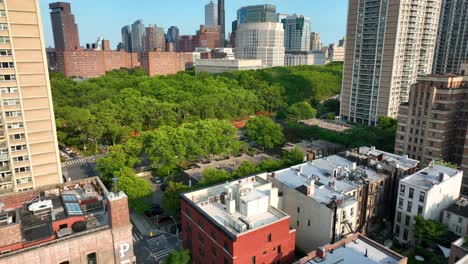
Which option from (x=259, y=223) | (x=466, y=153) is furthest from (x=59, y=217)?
(x=466, y=153)

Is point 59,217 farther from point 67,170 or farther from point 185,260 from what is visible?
point 67,170

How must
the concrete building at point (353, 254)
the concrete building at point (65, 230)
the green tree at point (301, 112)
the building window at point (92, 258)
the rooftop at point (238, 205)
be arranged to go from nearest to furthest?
the concrete building at point (65, 230)
the building window at point (92, 258)
the concrete building at point (353, 254)
the rooftop at point (238, 205)
the green tree at point (301, 112)

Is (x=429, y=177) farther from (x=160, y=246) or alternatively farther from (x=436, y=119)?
(x=160, y=246)

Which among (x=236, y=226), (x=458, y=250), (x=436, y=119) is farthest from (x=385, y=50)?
(x=236, y=226)

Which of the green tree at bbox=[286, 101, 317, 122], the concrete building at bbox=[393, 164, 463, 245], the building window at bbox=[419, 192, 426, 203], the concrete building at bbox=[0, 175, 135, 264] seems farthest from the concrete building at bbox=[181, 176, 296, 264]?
the green tree at bbox=[286, 101, 317, 122]

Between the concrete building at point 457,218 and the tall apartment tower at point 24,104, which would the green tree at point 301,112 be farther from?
the tall apartment tower at point 24,104

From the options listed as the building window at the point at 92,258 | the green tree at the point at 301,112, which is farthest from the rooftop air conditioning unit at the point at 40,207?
the green tree at the point at 301,112
